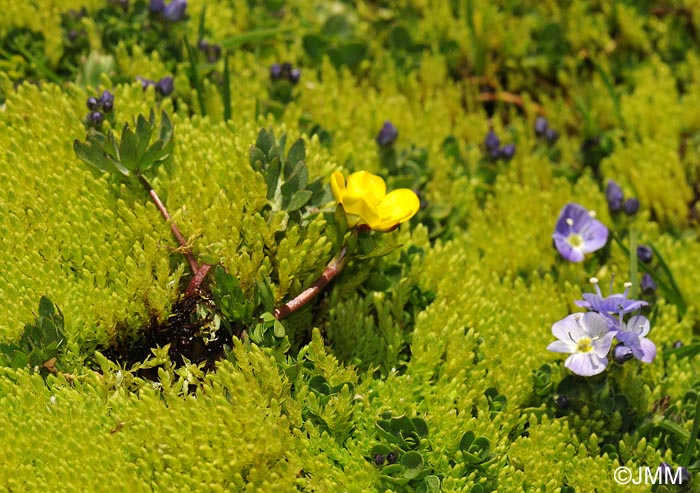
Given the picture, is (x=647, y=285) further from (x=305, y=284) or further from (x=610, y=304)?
(x=305, y=284)

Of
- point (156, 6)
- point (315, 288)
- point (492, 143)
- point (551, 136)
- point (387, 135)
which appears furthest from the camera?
point (551, 136)

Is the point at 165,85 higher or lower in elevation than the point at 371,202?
higher

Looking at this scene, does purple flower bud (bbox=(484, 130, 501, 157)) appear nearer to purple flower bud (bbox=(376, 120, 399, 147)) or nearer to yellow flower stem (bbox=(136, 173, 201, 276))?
purple flower bud (bbox=(376, 120, 399, 147))

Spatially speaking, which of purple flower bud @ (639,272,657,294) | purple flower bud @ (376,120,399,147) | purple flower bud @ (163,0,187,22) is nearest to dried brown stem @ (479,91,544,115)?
purple flower bud @ (376,120,399,147)

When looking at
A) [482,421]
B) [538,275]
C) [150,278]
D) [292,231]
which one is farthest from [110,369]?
[538,275]

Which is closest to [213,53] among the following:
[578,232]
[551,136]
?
[551,136]

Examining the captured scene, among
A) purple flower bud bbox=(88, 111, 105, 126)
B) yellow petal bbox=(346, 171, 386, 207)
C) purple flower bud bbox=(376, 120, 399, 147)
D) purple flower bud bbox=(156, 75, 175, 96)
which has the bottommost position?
purple flower bud bbox=(376, 120, 399, 147)
